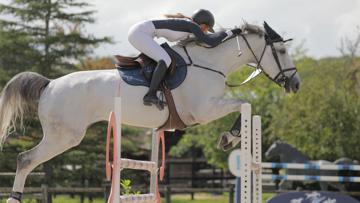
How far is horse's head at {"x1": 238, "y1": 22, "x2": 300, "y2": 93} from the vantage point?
20.8ft

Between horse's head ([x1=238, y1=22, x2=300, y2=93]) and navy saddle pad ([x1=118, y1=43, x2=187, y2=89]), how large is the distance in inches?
28.3

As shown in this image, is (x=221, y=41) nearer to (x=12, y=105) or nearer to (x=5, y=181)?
(x=12, y=105)

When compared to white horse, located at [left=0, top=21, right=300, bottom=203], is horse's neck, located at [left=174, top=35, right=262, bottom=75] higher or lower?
higher

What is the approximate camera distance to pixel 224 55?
20.6ft

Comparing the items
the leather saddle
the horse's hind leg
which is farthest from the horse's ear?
the horse's hind leg

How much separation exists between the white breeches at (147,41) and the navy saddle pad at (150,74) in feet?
0.44

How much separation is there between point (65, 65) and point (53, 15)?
4.65 feet

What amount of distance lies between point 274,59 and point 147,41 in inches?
49.2

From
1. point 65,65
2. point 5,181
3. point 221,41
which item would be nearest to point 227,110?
point 221,41

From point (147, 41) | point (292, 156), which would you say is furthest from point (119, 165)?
point (292, 156)

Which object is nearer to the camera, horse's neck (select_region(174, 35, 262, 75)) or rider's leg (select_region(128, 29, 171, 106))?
rider's leg (select_region(128, 29, 171, 106))

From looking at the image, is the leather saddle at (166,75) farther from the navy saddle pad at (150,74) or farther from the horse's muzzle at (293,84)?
the horse's muzzle at (293,84)

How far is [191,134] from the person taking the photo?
26.7 m

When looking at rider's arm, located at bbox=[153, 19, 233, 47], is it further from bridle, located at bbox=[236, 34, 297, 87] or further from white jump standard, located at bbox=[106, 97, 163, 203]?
white jump standard, located at bbox=[106, 97, 163, 203]
